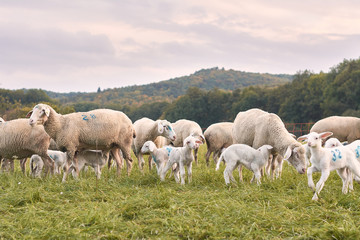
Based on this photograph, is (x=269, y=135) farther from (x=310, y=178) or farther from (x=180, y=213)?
(x=180, y=213)

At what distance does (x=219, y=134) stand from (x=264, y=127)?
5.98m

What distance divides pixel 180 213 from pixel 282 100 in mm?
57979

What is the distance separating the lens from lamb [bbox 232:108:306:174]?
28.7 feet

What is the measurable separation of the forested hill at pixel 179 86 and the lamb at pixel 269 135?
4285 inches

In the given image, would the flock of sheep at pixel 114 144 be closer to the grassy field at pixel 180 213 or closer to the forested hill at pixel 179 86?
the grassy field at pixel 180 213

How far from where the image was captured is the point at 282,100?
61.5 meters

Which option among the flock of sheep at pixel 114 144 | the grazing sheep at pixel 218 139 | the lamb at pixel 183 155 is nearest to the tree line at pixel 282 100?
the grazing sheep at pixel 218 139

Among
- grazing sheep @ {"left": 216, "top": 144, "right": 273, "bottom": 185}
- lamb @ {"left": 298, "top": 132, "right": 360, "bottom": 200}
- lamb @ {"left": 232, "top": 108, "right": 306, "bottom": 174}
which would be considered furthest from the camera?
lamb @ {"left": 232, "top": 108, "right": 306, "bottom": 174}

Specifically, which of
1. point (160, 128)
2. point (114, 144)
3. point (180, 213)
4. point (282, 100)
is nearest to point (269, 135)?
point (160, 128)

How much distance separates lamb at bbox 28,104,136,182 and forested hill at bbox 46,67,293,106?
355ft

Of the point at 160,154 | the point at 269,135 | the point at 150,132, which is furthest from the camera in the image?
the point at 150,132

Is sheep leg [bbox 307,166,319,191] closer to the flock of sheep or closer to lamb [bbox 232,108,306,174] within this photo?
lamb [bbox 232,108,306,174]

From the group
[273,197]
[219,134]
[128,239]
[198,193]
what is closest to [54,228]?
[128,239]

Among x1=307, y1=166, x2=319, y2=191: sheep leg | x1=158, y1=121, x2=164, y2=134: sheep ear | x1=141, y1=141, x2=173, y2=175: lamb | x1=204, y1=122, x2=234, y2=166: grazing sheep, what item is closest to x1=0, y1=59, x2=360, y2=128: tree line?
x1=204, y1=122, x2=234, y2=166: grazing sheep
